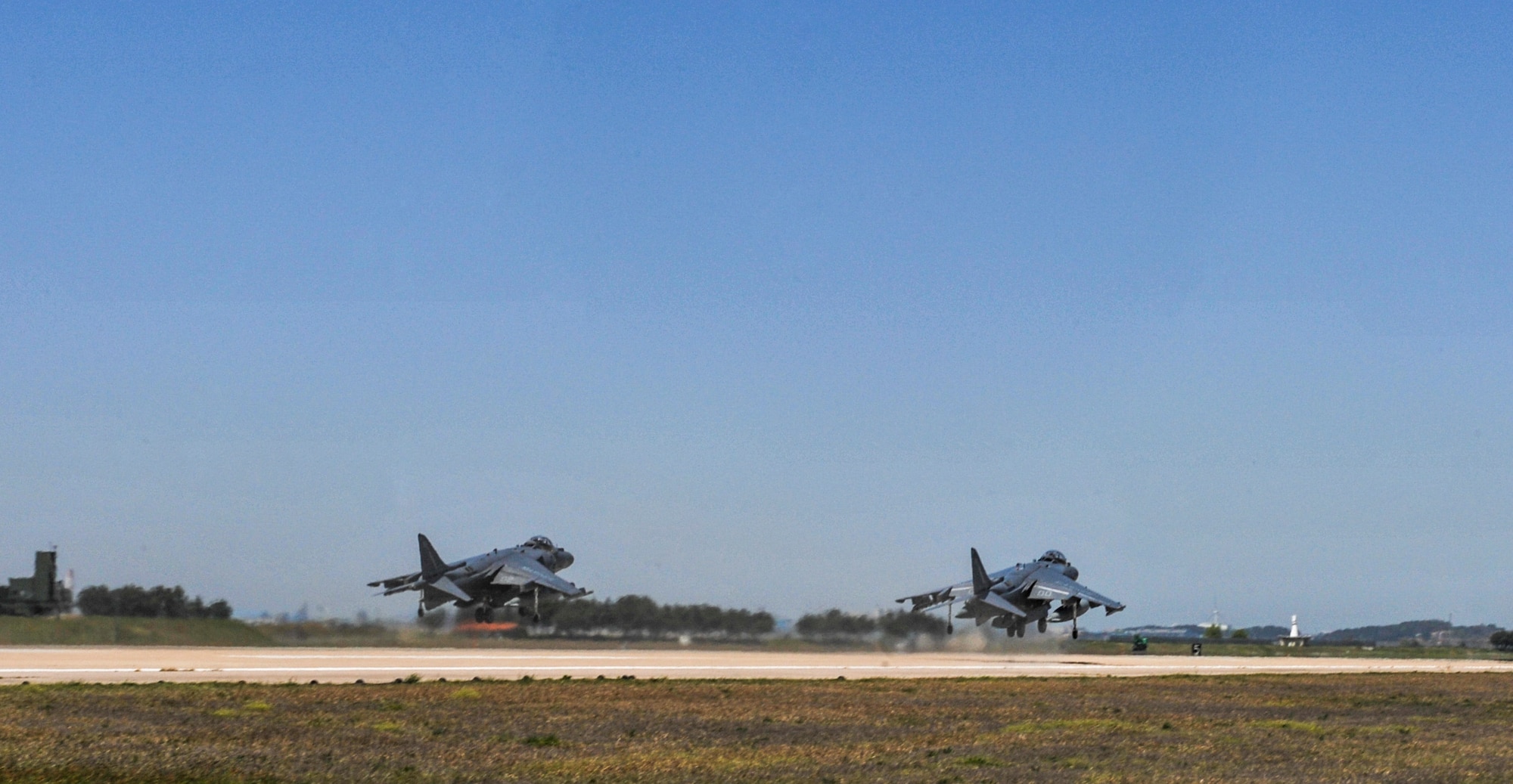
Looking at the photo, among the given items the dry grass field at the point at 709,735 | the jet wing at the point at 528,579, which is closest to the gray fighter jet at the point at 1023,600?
the jet wing at the point at 528,579

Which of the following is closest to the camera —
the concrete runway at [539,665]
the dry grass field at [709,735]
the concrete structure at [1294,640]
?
the dry grass field at [709,735]

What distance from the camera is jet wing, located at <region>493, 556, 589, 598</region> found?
79.7 metres

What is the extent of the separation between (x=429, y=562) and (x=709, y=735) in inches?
2149

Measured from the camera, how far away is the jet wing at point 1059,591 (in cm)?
8575

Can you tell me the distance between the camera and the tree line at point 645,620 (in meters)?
81.7

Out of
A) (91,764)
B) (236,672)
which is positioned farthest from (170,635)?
(91,764)

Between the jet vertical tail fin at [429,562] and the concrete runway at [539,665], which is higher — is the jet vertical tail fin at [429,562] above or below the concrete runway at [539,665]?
above

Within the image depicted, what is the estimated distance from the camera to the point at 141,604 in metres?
77.1

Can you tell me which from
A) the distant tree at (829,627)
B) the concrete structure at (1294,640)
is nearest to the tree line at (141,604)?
the distant tree at (829,627)

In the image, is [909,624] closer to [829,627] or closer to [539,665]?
[829,627]

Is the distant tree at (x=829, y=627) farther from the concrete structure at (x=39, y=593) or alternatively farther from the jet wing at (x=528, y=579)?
the concrete structure at (x=39, y=593)

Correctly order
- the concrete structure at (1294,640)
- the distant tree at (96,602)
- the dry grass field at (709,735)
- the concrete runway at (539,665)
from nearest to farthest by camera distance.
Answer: the dry grass field at (709,735) < the concrete runway at (539,665) < the distant tree at (96,602) < the concrete structure at (1294,640)

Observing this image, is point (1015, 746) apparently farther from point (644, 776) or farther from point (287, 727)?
point (287, 727)

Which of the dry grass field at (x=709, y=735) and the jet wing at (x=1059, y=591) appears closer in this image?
the dry grass field at (x=709, y=735)
